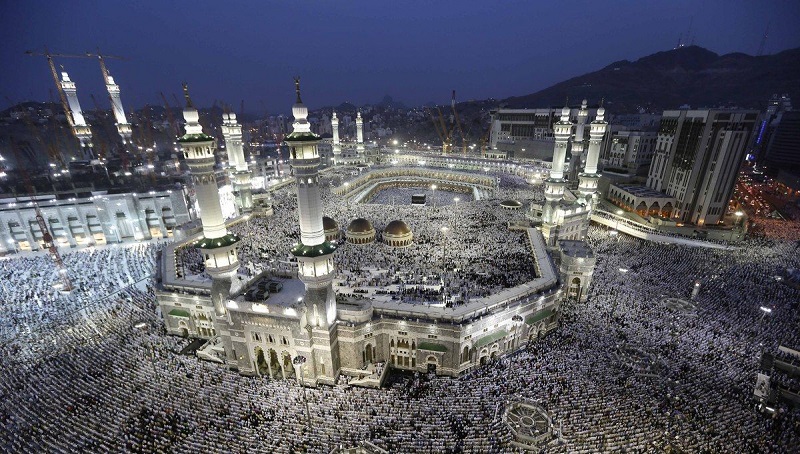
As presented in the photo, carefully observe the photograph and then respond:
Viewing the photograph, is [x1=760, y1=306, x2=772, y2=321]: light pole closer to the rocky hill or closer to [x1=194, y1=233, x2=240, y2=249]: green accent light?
[x1=194, y1=233, x2=240, y2=249]: green accent light

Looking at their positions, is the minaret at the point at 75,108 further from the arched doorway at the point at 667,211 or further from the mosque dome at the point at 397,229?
the arched doorway at the point at 667,211

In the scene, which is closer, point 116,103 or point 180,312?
point 180,312

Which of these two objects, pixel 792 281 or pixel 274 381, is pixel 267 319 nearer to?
pixel 274 381

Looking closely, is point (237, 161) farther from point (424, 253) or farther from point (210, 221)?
point (424, 253)

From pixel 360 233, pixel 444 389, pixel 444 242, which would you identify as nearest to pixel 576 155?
pixel 444 242

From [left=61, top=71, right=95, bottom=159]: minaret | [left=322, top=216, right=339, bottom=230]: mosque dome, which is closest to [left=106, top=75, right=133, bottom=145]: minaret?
[left=61, top=71, right=95, bottom=159]: minaret

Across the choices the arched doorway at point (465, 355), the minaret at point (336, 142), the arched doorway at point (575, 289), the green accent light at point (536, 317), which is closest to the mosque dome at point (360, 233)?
the arched doorway at point (465, 355)
